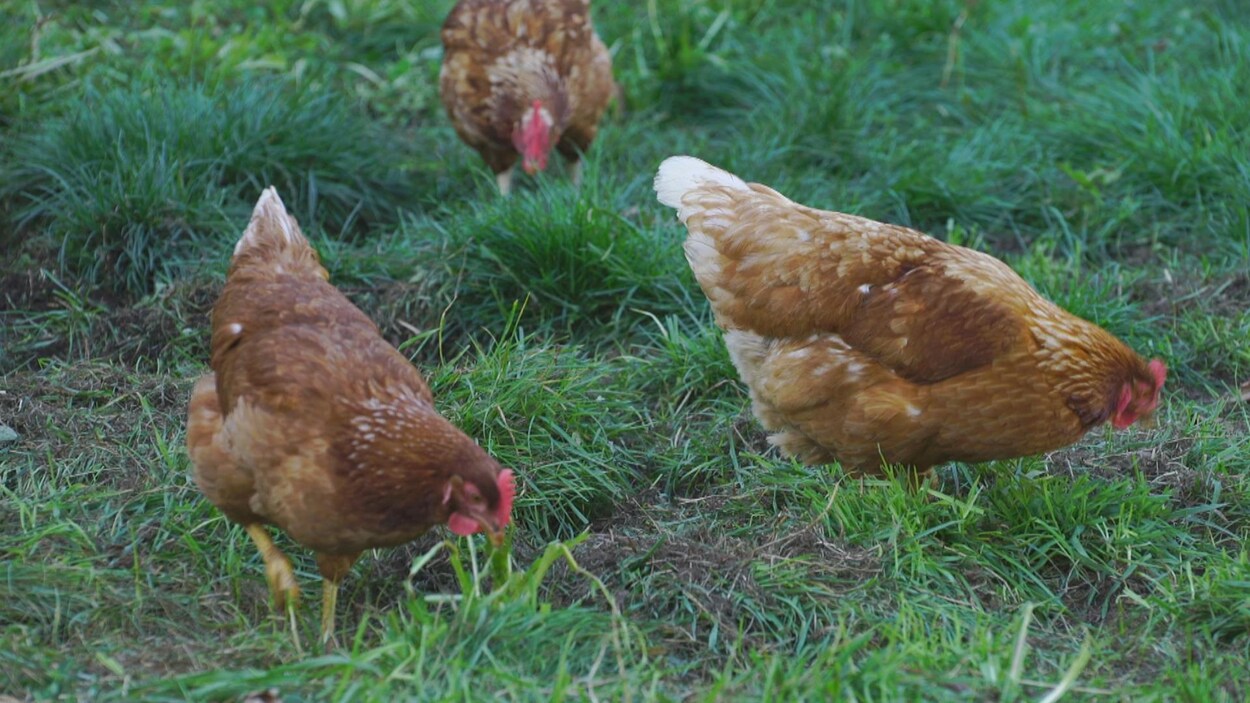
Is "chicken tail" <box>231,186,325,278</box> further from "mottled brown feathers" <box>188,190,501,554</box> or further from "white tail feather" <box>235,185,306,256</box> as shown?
"mottled brown feathers" <box>188,190,501,554</box>

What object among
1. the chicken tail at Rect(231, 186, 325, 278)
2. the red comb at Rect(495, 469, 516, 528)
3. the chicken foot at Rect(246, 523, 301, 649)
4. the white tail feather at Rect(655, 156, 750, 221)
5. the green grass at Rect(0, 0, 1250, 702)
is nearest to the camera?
the red comb at Rect(495, 469, 516, 528)

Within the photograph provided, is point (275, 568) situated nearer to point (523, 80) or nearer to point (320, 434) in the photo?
point (320, 434)

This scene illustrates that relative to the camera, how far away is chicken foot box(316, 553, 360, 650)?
11.7 feet

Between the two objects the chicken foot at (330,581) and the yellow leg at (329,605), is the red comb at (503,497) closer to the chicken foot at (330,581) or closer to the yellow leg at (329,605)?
the chicken foot at (330,581)

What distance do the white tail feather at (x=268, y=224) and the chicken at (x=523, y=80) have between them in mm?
2620

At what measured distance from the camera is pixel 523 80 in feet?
22.7

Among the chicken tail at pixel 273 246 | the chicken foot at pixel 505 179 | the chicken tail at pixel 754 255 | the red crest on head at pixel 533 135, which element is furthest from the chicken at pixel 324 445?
the chicken foot at pixel 505 179

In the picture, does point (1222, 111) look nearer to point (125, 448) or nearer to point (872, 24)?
point (872, 24)

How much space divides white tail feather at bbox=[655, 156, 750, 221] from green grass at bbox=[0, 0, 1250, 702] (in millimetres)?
692

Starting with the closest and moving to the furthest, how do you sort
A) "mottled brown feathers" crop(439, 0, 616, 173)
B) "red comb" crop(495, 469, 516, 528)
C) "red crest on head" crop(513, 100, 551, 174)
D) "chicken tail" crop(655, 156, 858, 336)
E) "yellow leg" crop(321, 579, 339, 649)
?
"red comb" crop(495, 469, 516, 528), "yellow leg" crop(321, 579, 339, 649), "chicken tail" crop(655, 156, 858, 336), "red crest on head" crop(513, 100, 551, 174), "mottled brown feathers" crop(439, 0, 616, 173)

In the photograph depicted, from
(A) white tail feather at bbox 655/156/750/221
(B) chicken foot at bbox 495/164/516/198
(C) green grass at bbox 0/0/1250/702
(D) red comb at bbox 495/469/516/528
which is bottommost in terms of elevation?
(B) chicken foot at bbox 495/164/516/198

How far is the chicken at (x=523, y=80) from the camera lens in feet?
22.4

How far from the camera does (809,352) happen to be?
171 inches

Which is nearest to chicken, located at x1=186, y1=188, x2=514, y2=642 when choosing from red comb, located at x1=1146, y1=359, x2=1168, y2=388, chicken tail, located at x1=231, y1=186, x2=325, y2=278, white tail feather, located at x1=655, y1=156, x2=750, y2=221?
chicken tail, located at x1=231, y1=186, x2=325, y2=278
